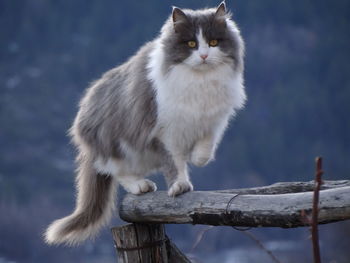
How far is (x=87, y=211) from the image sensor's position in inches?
91.7

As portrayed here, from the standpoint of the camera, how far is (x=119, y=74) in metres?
2.34

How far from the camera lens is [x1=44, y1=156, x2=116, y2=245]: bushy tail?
2.26 metres

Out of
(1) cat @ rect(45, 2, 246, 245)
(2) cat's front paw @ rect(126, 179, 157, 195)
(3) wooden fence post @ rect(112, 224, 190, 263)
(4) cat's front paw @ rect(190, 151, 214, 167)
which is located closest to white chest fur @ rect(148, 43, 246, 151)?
(1) cat @ rect(45, 2, 246, 245)

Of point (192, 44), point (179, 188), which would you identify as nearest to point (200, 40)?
point (192, 44)

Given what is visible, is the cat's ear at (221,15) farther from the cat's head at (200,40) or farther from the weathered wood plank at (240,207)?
the weathered wood plank at (240,207)

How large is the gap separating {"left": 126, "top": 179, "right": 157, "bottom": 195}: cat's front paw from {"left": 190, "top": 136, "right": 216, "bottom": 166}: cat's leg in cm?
21

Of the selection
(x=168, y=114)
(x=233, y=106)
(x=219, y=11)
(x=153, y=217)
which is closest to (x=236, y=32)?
(x=219, y=11)

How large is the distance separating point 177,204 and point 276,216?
0.46m

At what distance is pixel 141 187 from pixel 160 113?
337mm

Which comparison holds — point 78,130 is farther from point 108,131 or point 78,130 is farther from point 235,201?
point 235,201

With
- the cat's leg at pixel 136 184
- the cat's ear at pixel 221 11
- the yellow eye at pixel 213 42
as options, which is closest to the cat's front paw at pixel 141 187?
the cat's leg at pixel 136 184

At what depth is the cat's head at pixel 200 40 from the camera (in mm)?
2002

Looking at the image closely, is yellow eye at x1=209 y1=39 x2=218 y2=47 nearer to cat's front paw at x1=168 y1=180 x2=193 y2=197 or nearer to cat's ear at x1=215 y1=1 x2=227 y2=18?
cat's ear at x1=215 y1=1 x2=227 y2=18

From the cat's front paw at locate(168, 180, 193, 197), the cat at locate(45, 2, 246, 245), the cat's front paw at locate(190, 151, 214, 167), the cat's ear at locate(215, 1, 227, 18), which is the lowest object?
the cat's front paw at locate(168, 180, 193, 197)
